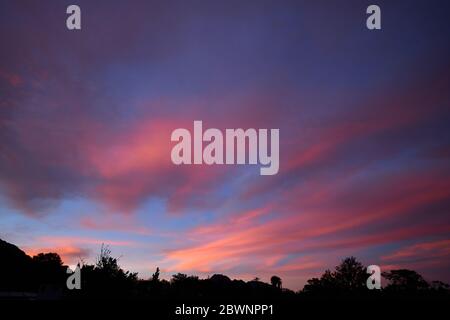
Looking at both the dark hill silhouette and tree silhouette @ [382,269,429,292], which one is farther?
tree silhouette @ [382,269,429,292]

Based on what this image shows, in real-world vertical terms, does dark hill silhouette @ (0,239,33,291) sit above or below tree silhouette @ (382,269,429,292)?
above

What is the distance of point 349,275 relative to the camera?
243 feet

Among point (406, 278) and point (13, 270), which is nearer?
point (13, 270)

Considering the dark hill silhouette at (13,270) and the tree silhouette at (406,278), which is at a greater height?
the dark hill silhouette at (13,270)

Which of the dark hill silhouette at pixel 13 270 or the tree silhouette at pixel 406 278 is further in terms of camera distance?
the tree silhouette at pixel 406 278
